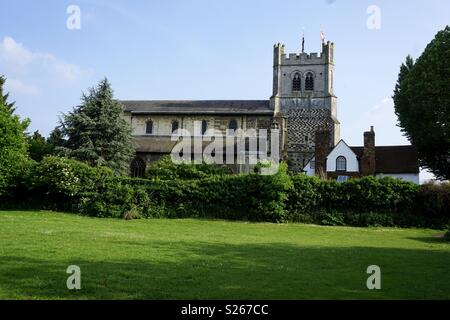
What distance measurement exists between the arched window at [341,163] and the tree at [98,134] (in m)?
18.1

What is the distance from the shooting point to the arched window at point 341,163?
4203cm

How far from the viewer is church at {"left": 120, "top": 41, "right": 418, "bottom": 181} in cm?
5059

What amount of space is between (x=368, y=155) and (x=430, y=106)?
23.4 feet

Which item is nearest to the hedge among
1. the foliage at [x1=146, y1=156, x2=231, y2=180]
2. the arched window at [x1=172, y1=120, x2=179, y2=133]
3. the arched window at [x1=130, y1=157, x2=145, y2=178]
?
the foliage at [x1=146, y1=156, x2=231, y2=180]

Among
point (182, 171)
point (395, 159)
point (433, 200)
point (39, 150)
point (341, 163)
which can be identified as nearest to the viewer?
point (433, 200)

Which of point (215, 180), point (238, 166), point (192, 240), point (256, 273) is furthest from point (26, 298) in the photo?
point (238, 166)

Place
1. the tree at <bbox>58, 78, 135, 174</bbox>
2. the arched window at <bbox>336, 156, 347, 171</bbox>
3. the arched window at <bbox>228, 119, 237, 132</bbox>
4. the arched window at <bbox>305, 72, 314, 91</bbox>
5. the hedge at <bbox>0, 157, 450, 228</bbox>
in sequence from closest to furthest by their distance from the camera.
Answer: the hedge at <bbox>0, 157, 450, 228</bbox> < the tree at <bbox>58, 78, 135, 174</bbox> < the arched window at <bbox>336, 156, 347, 171</bbox> < the arched window at <bbox>228, 119, 237, 132</bbox> < the arched window at <bbox>305, 72, 314, 91</bbox>

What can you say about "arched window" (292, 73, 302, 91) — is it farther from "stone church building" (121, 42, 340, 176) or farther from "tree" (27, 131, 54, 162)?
"tree" (27, 131, 54, 162)

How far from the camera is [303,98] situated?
53.5 m

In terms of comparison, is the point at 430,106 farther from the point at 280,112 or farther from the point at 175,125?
the point at 175,125

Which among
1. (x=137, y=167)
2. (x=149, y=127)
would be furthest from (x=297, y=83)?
(x=137, y=167)

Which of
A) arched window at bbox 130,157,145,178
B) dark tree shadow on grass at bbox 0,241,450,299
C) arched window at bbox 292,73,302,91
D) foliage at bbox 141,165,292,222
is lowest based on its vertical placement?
dark tree shadow on grass at bbox 0,241,450,299

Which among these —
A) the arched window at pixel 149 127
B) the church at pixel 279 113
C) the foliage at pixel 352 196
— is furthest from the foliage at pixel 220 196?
the arched window at pixel 149 127

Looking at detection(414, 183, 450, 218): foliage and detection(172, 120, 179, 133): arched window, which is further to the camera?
detection(172, 120, 179, 133): arched window
